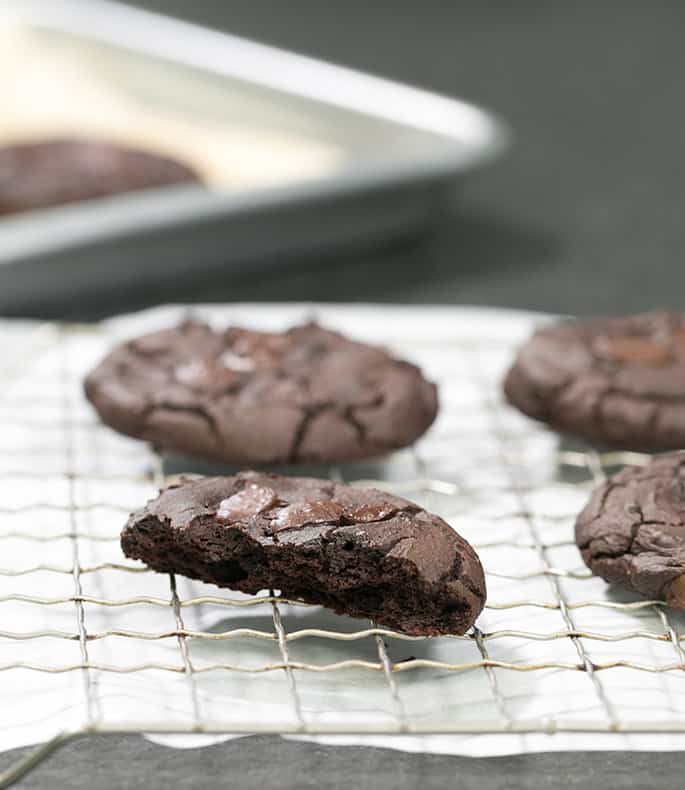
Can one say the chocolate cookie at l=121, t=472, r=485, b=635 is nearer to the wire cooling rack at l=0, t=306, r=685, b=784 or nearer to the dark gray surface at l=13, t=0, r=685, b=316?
the wire cooling rack at l=0, t=306, r=685, b=784

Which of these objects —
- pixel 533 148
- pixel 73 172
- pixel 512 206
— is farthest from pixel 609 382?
pixel 533 148

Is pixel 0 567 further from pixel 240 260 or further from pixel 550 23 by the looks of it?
pixel 550 23

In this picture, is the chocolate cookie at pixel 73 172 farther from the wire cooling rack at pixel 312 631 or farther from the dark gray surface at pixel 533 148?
the wire cooling rack at pixel 312 631

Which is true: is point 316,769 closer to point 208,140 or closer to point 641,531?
point 641,531

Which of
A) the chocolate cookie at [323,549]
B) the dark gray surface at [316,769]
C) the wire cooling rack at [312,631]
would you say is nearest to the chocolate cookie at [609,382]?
the wire cooling rack at [312,631]

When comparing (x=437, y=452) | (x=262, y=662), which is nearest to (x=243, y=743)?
(x=262, y=662)
